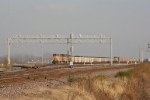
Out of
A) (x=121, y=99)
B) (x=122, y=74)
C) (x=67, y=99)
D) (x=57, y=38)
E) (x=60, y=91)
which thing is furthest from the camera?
(x=57, y=38)

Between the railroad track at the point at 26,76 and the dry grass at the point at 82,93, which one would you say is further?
the railroad track at the point at 26,76

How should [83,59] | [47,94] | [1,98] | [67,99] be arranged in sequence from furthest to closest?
[83,59], [47,94], [67,99], [1,98]

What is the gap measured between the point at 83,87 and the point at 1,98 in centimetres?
463

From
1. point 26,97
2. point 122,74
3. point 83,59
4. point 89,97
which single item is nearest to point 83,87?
point 89,97

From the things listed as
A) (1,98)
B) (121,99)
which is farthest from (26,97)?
(121,99)

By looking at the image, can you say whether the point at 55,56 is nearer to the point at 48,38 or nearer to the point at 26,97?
the point at 48,38

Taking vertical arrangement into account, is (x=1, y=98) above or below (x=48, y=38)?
below

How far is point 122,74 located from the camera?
87.2 ft

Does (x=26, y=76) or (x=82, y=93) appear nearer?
(x=82, y=93)

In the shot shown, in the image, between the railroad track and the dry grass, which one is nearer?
the dry grass

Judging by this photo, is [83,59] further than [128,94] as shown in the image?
Yes

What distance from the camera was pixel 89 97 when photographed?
13.7 meters

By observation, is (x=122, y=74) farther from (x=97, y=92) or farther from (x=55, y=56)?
(x=55, y=56)

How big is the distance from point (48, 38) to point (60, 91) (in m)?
66.8
